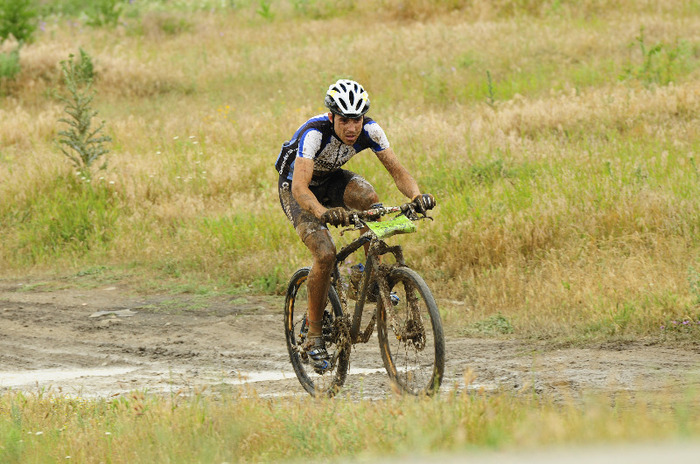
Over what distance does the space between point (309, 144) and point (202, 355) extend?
3.06m

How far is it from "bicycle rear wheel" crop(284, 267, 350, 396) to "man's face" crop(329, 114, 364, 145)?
1300mm

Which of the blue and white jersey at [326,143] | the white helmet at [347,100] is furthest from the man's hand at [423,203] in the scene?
the white helmet at [347,100]

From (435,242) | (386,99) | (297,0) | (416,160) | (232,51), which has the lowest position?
(435,242)

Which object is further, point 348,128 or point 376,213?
point 348,128

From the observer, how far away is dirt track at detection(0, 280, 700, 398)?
690cm

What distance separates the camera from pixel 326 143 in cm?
696

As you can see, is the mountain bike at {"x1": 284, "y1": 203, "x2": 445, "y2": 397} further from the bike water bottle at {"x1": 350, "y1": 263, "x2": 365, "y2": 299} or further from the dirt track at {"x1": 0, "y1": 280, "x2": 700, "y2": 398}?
the dirt track at {"x1": 0, "y1": 280, "x2": 700, "y2": 398}

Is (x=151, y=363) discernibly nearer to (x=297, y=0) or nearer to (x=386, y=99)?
(x=386, y=99)

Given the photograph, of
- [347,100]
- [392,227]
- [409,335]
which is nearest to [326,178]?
[347,100]

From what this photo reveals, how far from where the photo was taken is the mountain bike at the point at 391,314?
6195 millimetres

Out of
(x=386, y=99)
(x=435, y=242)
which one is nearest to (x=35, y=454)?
(x=435, y=242)

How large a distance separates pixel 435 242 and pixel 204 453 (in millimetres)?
6583

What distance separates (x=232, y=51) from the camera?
2438cm

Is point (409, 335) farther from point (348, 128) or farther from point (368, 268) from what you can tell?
point (348, 128)
